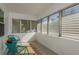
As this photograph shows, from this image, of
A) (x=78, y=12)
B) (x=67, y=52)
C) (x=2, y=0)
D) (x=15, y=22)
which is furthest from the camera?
(x=15, y=22)

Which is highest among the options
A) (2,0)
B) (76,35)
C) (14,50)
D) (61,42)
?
(2,0)

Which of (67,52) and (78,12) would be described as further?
(67,52)

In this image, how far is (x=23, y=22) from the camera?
8.58m

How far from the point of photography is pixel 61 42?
4.29m

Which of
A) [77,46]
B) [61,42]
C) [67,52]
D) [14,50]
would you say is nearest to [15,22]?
[14,50]
